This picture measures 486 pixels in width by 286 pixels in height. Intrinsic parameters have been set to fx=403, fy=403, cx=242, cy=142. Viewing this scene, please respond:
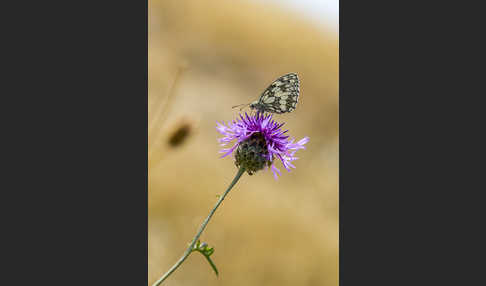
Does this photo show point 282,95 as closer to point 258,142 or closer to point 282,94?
point 282,94

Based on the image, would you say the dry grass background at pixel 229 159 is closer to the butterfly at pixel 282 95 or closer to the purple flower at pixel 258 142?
the purple flower at pixel 258 142

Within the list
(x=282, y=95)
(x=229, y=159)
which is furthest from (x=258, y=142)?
(x=229, y=159)

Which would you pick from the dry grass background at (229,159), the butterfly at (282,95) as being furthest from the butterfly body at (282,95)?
the dry grass background at (229,159)

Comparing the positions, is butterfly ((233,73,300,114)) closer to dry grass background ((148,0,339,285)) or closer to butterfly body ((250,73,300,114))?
butterfly body ((250,73,300,114))

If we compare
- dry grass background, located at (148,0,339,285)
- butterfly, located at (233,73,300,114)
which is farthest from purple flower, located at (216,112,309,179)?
dry grass background, located at (148,0,339,285)

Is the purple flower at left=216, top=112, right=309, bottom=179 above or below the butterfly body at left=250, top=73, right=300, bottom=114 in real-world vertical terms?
below

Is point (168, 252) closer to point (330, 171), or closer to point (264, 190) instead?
point (264, 190)

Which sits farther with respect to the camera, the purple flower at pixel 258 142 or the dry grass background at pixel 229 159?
the dry grass background at pixel 229 159
